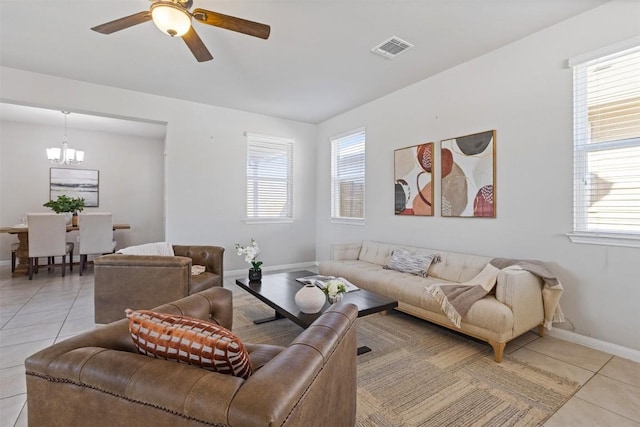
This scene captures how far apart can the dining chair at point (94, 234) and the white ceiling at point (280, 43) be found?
2252 mm

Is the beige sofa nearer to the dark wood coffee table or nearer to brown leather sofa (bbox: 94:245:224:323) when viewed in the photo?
the dark wood coffee table

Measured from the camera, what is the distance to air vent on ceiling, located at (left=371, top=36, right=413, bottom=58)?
9.78ft

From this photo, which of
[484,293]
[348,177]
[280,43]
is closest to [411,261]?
[484,293]

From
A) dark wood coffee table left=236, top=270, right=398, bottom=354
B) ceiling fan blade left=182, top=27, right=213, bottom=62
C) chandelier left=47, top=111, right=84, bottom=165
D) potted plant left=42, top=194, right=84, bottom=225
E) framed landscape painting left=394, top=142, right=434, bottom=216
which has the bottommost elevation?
dark wood coffee table left=236, top=270, right=398, bottom=354

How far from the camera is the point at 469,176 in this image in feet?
11.1

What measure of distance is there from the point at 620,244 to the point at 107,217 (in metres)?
6.61

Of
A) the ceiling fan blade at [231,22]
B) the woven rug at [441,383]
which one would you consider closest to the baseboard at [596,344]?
the woven rug at [441,383]

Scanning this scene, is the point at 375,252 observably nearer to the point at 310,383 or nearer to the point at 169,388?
the point at 310,383

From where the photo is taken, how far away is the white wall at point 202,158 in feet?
13.1

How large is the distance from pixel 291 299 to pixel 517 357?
187cm

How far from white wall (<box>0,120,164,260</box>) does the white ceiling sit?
299 cm

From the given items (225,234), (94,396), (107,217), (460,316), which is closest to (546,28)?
(460,316)

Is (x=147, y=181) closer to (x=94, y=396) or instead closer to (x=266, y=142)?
(x=266, y=142)

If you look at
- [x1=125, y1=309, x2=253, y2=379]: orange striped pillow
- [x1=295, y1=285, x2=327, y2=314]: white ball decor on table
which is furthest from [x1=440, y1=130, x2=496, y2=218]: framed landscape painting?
[x1=125, y1=309, x2=253, y2=379]: orange striped pillow
